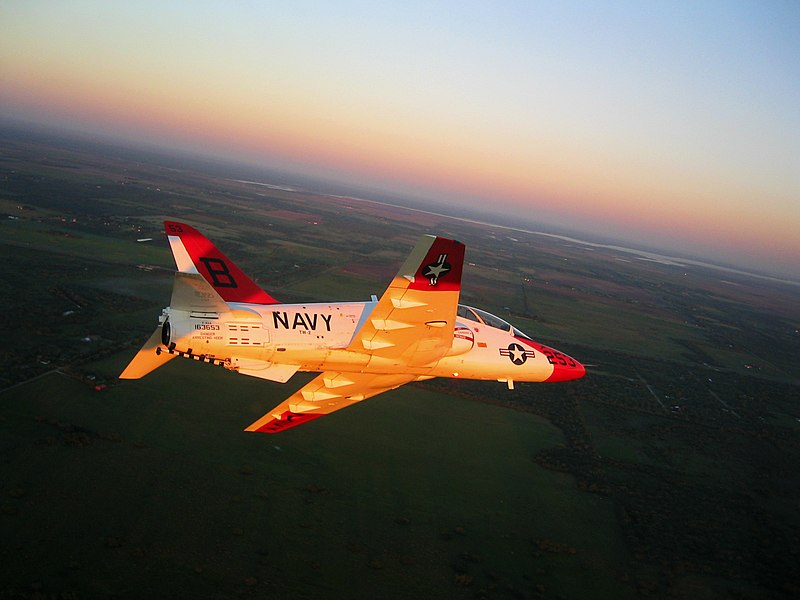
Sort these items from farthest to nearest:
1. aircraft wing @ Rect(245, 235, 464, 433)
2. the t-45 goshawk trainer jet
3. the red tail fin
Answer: the red tail fin → the t-45 goshawk trainer jet → aircraft wing @ Rect(245, 235, 464, 433)

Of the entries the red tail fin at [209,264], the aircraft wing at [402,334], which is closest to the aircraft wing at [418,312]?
the aircraft wing at [402,334]

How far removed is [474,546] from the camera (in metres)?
29.0

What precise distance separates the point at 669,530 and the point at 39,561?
123 feet

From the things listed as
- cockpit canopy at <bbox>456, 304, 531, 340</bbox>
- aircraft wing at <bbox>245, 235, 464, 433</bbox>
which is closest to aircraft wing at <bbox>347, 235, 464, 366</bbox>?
aircraft wing at <bbox>245, 235, 464, 433</bbox>

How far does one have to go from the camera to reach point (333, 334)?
1845 centimetres

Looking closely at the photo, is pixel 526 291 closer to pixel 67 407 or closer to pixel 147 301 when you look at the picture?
pixel 147 301

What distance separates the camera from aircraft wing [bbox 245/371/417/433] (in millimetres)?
19703

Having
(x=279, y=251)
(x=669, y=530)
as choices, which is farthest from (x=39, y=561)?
(x=279, y=251)

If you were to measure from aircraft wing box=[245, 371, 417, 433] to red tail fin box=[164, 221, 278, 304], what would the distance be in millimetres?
4020

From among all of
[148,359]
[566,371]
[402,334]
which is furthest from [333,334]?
[566,371]

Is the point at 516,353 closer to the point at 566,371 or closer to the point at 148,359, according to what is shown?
the point at 566,371

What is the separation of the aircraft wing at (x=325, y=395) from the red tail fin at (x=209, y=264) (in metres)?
4.02

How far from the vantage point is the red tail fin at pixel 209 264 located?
1823 cm

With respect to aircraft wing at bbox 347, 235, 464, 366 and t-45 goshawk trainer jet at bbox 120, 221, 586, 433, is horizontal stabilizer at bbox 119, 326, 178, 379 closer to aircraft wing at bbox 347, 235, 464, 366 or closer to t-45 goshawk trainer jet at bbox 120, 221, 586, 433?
t-45 goshawk trainer jet at bbox 120, 221, 586, 433
